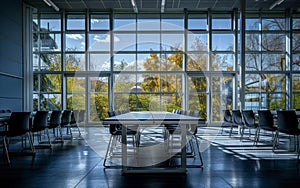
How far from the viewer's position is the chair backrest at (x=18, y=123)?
428 cm

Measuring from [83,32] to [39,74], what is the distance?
94.8 inches

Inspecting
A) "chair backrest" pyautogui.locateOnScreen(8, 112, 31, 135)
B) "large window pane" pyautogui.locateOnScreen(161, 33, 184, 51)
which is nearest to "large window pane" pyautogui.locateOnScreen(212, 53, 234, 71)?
"large window pane" pyautogui.locateOnScreen(161, 33, 184, 51)

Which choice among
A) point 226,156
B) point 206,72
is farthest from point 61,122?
point 206,72

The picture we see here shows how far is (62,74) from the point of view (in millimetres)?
10148

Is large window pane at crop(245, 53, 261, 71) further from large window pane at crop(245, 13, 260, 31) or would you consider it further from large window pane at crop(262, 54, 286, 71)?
large window pane at crop(245, 13, 260, 31)

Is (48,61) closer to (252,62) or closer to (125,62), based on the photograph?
(125,62)

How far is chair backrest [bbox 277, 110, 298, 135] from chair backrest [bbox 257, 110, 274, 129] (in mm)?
448

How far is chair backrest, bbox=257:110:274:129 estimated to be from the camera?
5.14m

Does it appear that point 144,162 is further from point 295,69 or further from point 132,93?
point 295,69

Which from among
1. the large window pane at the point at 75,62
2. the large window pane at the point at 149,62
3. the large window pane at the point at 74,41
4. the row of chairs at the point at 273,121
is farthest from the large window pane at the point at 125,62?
the row of chairs at the point at 273,121

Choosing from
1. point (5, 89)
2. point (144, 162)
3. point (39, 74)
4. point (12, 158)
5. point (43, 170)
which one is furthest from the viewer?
point (39, 74)

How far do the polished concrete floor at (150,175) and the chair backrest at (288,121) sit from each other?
48 centimetres

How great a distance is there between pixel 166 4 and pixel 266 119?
617cm

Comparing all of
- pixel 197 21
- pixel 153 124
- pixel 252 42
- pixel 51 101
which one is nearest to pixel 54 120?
pixel 153 124
